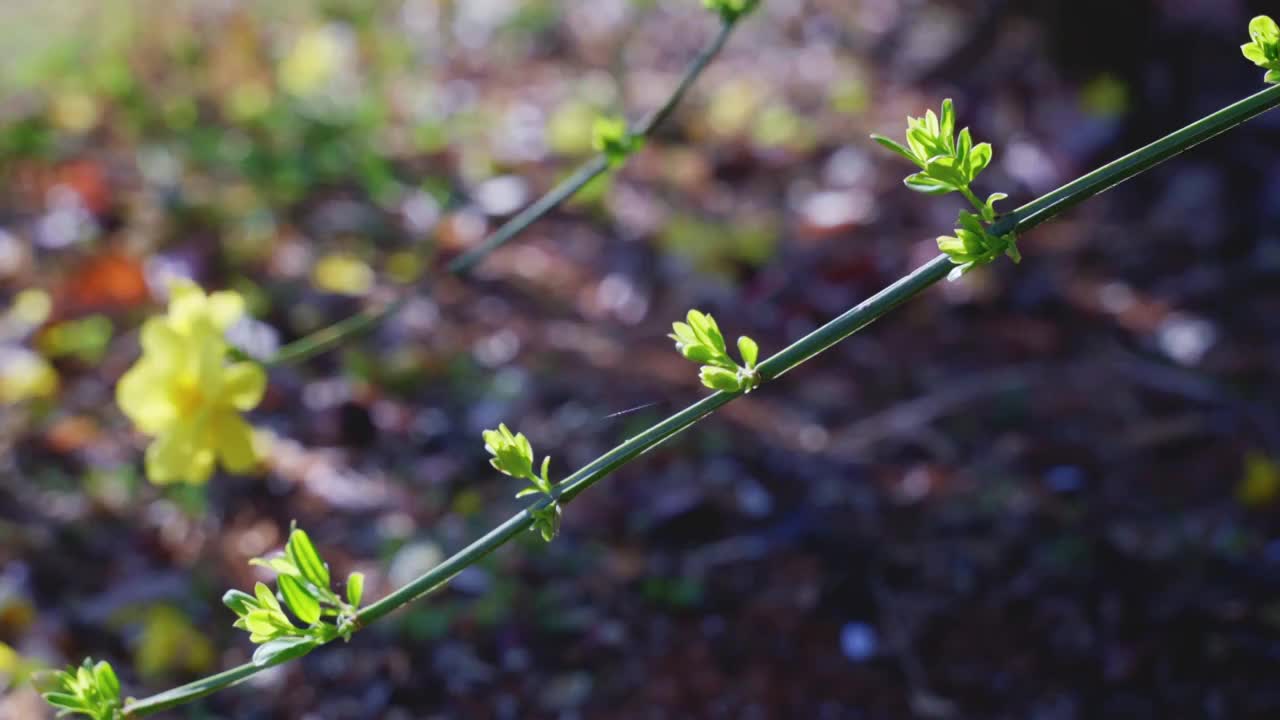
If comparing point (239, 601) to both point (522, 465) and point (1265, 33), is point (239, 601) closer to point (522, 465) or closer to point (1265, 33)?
point (522, 465)

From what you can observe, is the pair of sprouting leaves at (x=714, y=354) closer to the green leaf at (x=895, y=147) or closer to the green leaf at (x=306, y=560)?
the green leaf at (x=895, y=147)

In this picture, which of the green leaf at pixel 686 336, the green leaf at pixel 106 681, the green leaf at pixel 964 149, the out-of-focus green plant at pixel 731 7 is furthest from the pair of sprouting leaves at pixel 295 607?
the out-of-focus green plant at pixel 731 7

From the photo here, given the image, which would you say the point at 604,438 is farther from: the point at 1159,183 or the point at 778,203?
the point at 1159,183

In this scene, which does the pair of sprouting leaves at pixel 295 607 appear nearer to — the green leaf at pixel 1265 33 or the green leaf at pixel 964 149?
the green leaf at pixel 964 149

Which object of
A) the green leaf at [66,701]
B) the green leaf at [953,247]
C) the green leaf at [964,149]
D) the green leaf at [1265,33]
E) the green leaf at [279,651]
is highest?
the green leaf at [964,149]

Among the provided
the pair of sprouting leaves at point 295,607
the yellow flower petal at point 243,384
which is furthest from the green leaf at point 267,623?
the yellow flower petal at point 243,384

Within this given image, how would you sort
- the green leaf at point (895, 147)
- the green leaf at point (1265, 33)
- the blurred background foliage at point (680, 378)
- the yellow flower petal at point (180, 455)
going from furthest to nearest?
1. the blurred background foliage at point (680, 378)
2. the yellow flower petal at point (180, 455)
3. the green leaf at point (1265, 33)
4. the green leaf at point (895, 147)

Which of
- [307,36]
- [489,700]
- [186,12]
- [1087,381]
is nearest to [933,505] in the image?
[1087,381]

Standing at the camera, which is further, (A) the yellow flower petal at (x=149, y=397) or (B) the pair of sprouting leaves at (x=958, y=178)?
(A) the yellow flower petal at (x=149, y=397)

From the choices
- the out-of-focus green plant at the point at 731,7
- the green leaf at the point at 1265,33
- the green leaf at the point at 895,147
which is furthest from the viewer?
the out-of-focus green plant at the point at 731,7

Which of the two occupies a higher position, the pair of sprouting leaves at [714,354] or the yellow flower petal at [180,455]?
the yellow flower petal at [180,455]
